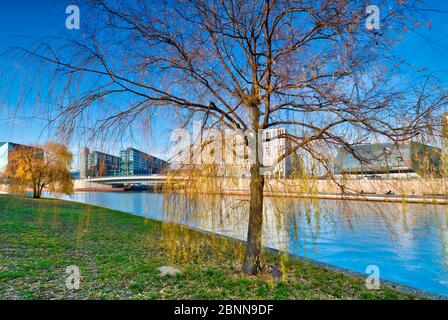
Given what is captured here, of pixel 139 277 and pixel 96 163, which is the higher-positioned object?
pixel 96 163

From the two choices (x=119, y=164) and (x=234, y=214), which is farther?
(x=234, y=214)

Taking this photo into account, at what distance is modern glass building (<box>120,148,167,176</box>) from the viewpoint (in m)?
2.82

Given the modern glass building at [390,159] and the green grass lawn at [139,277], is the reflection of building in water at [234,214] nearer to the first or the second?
the green grass lawn at [139,277]

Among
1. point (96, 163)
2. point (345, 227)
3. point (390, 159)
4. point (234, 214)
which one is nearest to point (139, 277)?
point (234, 214)

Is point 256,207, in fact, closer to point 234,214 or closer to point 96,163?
point 234,214

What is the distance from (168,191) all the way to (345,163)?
6.80ft

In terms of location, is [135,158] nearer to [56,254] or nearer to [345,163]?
[345,163]

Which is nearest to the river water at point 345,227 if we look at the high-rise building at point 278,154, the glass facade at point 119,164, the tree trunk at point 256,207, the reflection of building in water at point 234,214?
the reflection of building in water at point 234,214

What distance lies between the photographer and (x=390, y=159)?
9.98ft

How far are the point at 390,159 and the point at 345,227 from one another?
7.05ft

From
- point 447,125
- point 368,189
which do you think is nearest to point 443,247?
point 368,189

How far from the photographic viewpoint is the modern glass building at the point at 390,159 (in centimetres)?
288

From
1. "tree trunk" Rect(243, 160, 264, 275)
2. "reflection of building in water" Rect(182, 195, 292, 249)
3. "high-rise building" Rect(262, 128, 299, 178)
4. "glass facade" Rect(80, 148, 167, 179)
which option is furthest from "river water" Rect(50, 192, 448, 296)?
"high-rise building" Rect(262, 128, 299, 178)
